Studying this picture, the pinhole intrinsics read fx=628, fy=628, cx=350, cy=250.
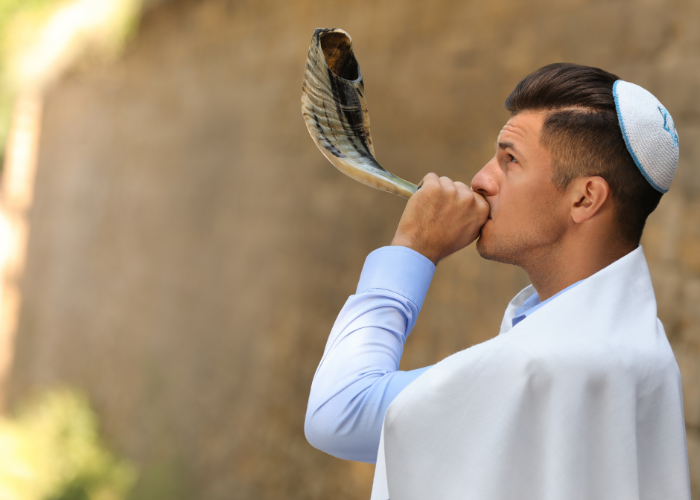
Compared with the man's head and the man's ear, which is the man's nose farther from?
the man's ear

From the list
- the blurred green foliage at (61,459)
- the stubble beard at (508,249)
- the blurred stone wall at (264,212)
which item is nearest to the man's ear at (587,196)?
the stubble beard at (508,249)

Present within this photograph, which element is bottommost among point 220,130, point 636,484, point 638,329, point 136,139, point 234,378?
point 636,484

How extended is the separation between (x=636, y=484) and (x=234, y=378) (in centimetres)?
417

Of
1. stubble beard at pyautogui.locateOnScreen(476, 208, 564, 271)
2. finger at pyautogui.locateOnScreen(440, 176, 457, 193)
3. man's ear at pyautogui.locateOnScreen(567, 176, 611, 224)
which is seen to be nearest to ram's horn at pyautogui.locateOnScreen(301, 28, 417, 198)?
finger at pyautogui.locateOnScreen(440, 176, 457, 193)

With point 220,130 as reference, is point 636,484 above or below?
below

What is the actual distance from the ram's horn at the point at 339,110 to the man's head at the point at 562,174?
0.22 meters

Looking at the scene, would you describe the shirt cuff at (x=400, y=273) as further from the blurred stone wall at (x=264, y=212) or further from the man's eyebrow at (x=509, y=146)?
the blurred stone wall at (x=264, y=212)

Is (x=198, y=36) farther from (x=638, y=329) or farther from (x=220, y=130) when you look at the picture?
(x=638, y=329)

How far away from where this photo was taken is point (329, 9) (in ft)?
14.1

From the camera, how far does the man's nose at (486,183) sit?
49.2 inches

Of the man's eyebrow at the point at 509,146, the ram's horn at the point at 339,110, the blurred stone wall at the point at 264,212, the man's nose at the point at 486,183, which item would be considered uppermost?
the blurred stone wall at the point at 264,212

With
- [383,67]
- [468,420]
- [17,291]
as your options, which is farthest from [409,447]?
[17,291]

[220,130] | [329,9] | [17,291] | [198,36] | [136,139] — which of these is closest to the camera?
[329,9]

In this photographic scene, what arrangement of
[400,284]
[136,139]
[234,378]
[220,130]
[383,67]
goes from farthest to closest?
[136,139] < [220,130] < [234,378] < [383,67] < [400,284]
